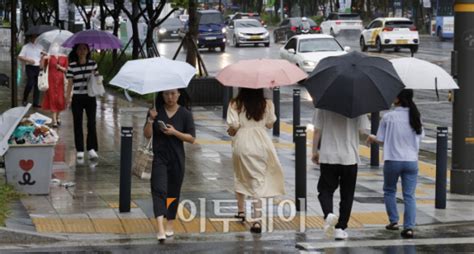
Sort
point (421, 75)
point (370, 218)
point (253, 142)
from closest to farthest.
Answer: point (253, 142), point (421, 75), point (370, 218)

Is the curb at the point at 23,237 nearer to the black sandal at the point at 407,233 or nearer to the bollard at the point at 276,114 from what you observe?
the black sandal at the point at 407,233

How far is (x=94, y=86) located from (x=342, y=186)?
19.9 ft

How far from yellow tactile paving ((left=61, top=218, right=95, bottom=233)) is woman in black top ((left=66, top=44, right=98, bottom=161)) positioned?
445cm

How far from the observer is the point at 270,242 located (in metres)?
10.9

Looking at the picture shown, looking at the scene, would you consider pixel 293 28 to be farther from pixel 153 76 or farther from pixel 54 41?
pixel 153 76

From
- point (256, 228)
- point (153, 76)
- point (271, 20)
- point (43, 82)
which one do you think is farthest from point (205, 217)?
point (271, 20)

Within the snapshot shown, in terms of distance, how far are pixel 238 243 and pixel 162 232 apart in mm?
769

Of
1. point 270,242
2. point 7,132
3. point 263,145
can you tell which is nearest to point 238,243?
point 270,242

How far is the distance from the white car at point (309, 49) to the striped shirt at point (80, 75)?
59.7 ft

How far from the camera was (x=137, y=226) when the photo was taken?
37.9ft

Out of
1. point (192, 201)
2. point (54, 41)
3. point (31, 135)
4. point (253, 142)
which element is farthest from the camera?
point (54, 41)

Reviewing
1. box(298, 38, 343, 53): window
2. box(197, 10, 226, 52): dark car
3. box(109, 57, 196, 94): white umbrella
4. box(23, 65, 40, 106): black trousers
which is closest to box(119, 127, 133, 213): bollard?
box(109, 57, 196, 94): white umbrella

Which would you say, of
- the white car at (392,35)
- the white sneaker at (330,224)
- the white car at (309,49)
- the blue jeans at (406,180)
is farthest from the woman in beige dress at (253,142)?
the white car at (392,35)

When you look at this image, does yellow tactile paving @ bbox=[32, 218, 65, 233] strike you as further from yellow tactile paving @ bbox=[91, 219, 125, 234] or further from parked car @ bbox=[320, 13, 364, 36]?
parked car @ bbox=[320, 13, 364, 36]
